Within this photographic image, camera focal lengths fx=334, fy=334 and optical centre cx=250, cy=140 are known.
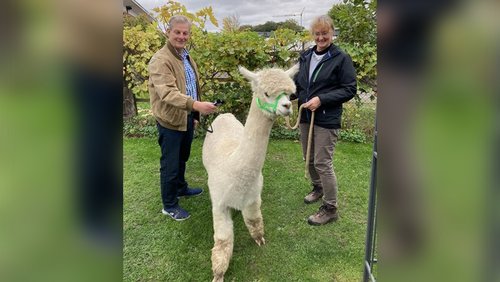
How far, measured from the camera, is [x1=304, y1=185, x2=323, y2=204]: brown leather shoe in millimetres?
3990

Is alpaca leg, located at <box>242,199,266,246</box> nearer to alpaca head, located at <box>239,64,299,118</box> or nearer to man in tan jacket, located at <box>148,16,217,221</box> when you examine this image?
man in tan jacket, located at <box>148,16,217,221</box>

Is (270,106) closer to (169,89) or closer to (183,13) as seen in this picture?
(169,89)

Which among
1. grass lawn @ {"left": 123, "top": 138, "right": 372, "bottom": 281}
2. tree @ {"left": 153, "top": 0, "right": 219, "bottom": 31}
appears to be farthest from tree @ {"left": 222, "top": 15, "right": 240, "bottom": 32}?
grass lawn @ {"left": 123, "top": 138, "right": 372, "bottom": 281}

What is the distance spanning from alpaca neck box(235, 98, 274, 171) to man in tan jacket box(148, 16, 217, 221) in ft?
1.51

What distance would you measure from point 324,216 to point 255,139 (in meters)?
1.51

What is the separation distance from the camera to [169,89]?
288 centimetres

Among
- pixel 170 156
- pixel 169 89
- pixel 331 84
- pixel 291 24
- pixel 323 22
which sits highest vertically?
pixel 291 24

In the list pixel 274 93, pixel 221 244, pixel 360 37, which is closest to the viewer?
pixel 274 93

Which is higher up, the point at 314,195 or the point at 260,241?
the point at 314,195

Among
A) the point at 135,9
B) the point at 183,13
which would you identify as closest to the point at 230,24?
the point at 183,13
